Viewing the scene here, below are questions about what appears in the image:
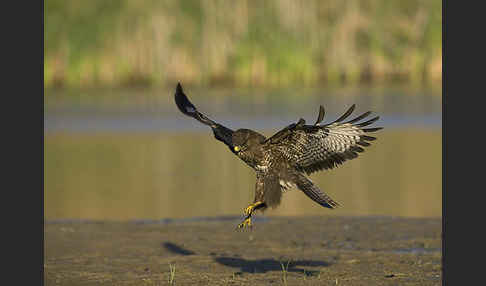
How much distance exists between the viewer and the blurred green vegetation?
41156 mm

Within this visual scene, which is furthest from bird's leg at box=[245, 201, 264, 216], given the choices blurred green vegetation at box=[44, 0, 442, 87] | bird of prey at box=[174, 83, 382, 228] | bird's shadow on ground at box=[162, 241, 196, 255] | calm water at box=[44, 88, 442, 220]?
blurred green vegetation at box=[44, 0, 442, 87]

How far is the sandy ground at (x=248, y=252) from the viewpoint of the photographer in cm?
875

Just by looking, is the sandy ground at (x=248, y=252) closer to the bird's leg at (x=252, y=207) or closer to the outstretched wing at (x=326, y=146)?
the bird's leg at (x=252, y=207)

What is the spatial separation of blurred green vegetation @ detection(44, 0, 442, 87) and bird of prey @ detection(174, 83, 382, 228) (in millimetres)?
31682

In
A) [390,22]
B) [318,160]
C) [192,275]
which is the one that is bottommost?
[192,275]

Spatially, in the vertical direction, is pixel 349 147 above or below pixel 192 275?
above

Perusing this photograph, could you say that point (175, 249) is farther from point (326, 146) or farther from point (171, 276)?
point (326, 146)

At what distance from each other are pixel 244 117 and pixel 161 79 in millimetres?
12108

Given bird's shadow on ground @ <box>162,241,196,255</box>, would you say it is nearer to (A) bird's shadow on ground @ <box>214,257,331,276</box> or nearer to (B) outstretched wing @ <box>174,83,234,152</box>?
(A) bird's shadow on ground @ <box>214,257,331,276</box>

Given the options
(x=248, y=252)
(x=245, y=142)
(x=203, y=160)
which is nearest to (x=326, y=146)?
(x=245, y=142)

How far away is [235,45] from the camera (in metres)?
41.3

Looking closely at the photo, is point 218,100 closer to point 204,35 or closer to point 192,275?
point 204,35

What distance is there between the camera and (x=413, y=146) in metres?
→ 22.3

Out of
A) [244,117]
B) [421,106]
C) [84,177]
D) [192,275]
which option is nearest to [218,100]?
[244,117]
